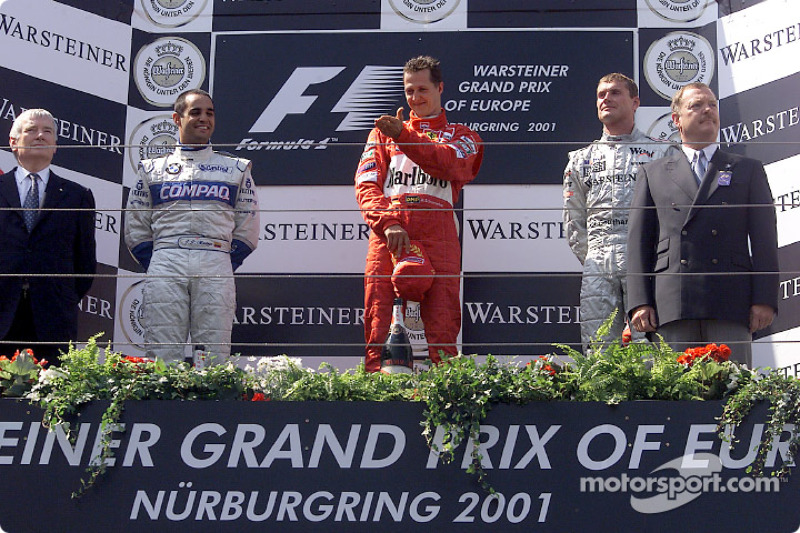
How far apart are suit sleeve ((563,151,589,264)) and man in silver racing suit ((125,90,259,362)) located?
1385mm

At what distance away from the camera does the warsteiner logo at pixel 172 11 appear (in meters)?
6.36

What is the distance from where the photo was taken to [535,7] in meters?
6.24

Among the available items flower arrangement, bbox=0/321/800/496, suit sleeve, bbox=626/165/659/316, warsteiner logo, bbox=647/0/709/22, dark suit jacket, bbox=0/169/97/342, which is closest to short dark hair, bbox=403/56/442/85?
suit sleeve, bbox=626/165/659/316

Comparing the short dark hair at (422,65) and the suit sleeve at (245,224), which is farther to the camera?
the suit sleeve at (245,224)

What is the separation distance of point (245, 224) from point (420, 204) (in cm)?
82

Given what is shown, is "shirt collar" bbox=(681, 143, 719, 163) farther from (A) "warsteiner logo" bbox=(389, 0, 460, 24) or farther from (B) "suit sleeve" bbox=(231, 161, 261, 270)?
(A) "warsteiner logo" bbox=(389, 0, 460, 24)

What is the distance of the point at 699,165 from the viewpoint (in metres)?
4.57

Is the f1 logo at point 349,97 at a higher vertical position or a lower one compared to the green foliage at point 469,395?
higher

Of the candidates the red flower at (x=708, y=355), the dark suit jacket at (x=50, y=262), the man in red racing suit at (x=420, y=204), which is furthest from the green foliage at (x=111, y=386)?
the dark suit jacket at (x=50, y=262)

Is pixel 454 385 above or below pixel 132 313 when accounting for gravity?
below

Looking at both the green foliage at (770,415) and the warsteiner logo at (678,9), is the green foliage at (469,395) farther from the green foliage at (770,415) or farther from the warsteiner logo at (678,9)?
the warsteiner logo at (678,9)

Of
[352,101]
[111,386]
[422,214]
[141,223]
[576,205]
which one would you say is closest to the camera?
[111,386]

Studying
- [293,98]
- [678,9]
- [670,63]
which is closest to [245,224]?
[293,98]

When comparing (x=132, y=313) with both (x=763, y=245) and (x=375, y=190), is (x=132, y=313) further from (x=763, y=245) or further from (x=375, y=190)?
(x=763, y=245)
